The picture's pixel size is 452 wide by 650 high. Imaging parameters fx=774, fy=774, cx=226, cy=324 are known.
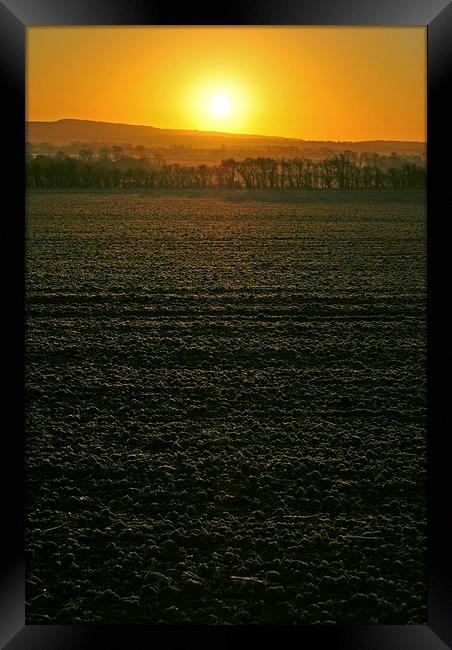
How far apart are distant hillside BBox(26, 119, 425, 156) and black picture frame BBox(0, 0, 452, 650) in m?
39.3

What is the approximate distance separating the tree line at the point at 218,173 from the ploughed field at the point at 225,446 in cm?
2393

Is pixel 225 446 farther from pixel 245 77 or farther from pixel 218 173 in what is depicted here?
pixel 218 173

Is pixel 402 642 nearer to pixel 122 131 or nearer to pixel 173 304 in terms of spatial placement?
pixel 173 304

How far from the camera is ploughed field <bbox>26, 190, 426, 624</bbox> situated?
12.0 ft

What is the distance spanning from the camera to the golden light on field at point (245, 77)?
116 feet

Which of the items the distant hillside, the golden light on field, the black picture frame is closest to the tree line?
the distant hillside

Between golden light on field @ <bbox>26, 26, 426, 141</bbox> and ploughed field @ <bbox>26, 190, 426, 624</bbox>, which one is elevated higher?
golden light on field @ <bbox>26, 26, 426, 141</bbox>

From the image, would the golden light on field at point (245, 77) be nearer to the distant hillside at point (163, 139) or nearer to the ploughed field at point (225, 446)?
the distant hillside at point (163, 139)

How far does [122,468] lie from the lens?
529 cm

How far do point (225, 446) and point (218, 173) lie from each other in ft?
118

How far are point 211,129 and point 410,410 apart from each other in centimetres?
3720

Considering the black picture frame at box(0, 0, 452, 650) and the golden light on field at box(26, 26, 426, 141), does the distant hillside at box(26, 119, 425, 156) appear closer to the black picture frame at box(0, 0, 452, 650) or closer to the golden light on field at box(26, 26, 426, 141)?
the golden light on field at box(26, 26, 426, 141)
